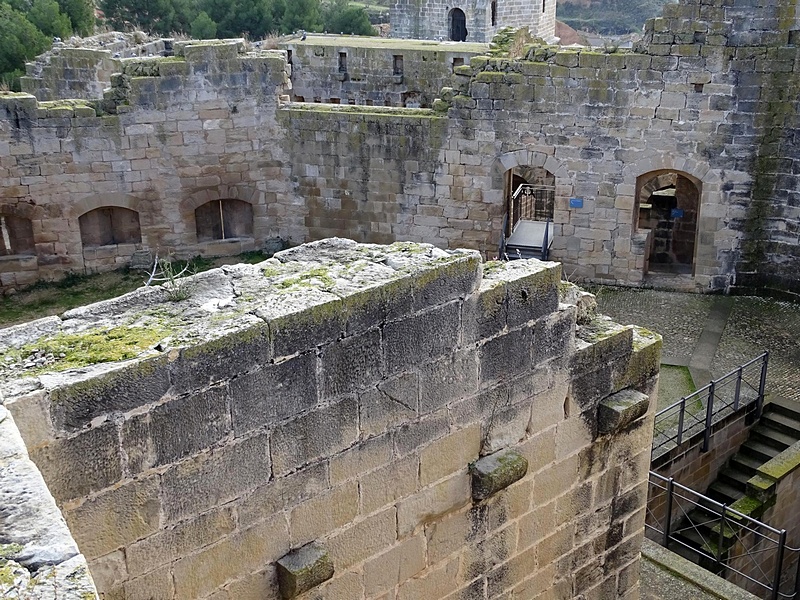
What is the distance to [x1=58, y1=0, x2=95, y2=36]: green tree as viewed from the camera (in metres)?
30.9

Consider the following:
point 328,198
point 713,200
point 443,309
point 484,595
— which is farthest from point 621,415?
point 328,198

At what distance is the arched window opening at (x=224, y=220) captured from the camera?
17156 mm

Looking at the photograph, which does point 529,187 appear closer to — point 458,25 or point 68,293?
point 68,293

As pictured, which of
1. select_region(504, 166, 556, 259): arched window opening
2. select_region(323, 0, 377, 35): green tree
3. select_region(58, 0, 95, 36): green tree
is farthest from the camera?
select_region(323, 0, 377, 35): green tree

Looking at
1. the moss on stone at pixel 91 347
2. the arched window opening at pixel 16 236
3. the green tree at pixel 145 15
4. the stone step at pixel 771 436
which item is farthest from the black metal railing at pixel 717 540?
the green tree at pixel 145 15

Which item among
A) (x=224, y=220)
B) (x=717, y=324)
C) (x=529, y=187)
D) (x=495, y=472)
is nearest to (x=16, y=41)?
(x=224, y=220)

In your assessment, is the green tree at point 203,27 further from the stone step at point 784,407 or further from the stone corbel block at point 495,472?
the stone corbel block at point 495,472

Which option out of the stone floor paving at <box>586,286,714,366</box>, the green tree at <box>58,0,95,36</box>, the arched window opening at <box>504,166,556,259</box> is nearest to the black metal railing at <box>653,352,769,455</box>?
the stone floor paving at <box>586,286,714,366</box>

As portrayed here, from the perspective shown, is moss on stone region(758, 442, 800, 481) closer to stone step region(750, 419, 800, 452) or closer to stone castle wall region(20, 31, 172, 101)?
stone step region(750, 419, 800, 452)

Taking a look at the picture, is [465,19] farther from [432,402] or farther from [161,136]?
[432,402]

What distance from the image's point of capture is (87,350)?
4.11m

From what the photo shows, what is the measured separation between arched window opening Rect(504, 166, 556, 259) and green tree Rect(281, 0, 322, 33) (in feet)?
51.7

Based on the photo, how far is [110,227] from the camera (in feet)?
Result: 54.9

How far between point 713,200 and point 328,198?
244 inches
